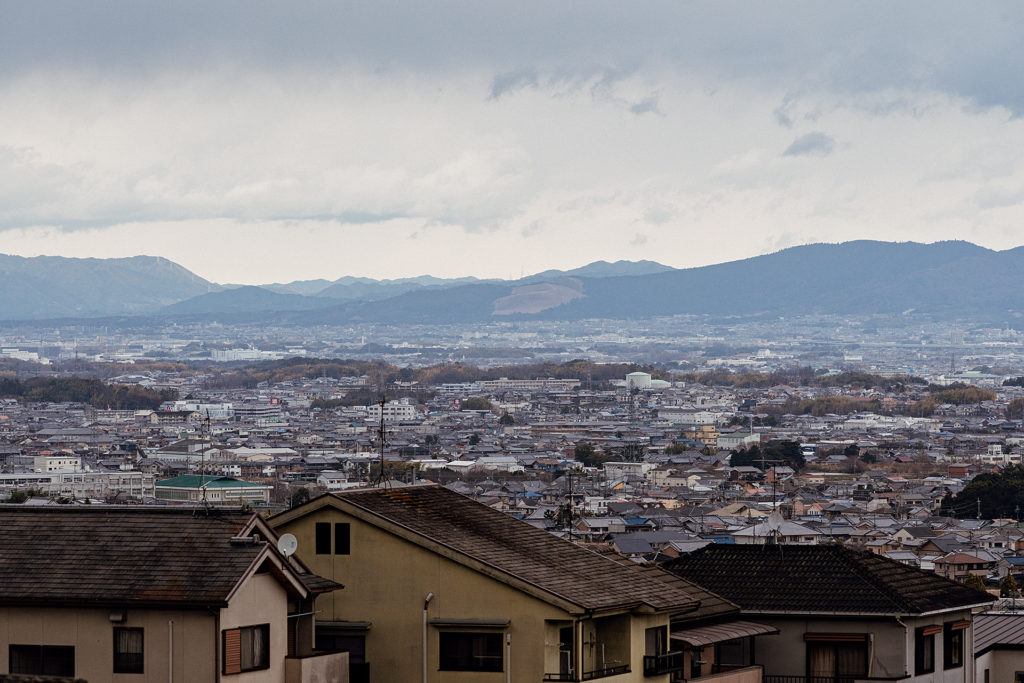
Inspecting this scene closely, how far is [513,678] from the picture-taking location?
38.3ft

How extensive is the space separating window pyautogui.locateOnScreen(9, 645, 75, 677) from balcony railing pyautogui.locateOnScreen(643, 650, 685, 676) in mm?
3460

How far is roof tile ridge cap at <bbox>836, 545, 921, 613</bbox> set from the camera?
13688 mm

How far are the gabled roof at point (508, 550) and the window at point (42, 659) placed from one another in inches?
74.2

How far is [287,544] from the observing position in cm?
1154

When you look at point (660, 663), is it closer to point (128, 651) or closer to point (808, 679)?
point (808, 679)

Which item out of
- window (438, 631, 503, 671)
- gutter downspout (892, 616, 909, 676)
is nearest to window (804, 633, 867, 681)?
gutter downspout (892, 616, 909, 676)

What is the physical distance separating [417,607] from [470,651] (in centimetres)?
42

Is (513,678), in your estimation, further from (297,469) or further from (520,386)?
(520,386)

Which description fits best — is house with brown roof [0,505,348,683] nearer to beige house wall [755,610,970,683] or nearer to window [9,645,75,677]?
window [9,645,75,677]

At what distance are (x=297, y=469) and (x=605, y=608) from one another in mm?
87624

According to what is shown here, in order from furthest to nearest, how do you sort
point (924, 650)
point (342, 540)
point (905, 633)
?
1. point (924, 650)
2. point (905, 633)
3. point (342, 540)

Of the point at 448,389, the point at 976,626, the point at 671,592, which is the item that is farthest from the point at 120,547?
the point at 448,389

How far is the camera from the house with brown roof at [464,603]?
38.6 ft

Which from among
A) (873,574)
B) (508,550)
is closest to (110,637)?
(508,550)
